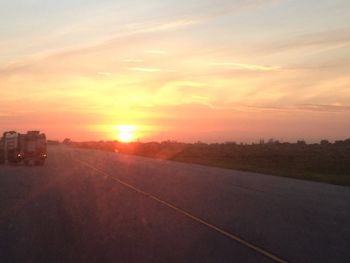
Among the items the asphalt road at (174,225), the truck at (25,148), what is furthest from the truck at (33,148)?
the asphalt road at (174,225)

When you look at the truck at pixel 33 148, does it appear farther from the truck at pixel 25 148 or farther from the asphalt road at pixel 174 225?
the asphalt road at pixel 174 225

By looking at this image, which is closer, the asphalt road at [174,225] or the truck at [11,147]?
the asphalt road at [174,225]

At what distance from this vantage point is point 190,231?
1320 cm

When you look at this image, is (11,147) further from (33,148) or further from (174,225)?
(174,225)

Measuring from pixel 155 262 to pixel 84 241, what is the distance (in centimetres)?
259

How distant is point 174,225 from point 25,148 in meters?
40.2

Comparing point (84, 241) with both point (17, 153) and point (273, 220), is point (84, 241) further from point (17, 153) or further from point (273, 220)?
point (17, 153)

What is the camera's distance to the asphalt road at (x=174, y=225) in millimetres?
10641

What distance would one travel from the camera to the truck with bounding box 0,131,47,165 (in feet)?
170

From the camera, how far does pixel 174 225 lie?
1422 cm

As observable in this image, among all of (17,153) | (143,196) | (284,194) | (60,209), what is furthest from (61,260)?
(17,153)

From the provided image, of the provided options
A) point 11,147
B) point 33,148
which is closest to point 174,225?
point 33,148

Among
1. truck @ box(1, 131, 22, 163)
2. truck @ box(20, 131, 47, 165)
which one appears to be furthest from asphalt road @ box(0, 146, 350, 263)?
truck @ box(1, 131, 22, 163)

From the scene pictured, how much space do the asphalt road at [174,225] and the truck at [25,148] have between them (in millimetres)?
26854
